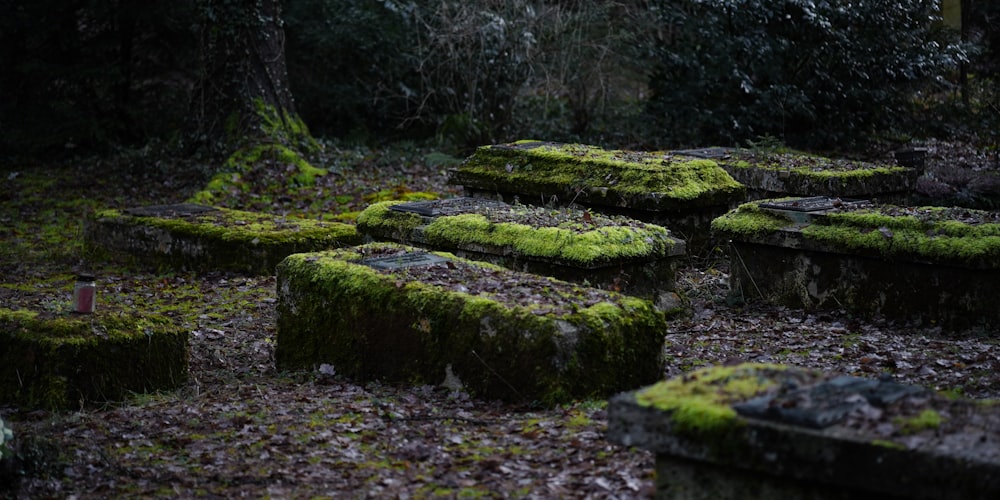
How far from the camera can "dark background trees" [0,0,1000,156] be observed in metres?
14.6

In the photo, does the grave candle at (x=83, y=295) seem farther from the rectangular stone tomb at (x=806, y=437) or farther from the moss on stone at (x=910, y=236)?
the moss on stone at (x=910, y=236)

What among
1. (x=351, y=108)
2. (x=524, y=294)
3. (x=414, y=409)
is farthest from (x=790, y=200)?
(x=351, y=108)

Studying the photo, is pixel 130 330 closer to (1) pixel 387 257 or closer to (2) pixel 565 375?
(1) pixel 387 257

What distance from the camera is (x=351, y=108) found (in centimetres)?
1716

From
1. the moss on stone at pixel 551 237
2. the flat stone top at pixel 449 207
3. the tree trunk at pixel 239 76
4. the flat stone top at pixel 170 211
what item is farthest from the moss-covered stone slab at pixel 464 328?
the tree trunk at pixel 239 76

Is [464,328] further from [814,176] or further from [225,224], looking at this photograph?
[814,176]

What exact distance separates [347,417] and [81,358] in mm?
1654

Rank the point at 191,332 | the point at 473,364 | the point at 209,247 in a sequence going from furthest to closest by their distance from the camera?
the point at 209,247 → the point at 191,332 → the point at 473,364

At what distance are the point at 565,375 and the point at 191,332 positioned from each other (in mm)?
3365

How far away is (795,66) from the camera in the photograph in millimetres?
15383

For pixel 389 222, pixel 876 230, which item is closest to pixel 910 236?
pixel 876 230

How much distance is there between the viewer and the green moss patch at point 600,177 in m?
8.92

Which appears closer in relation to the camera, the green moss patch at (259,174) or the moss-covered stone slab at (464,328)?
the moss-covered stone slab at (464,328)

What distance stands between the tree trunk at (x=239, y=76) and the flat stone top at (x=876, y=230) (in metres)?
7.75
